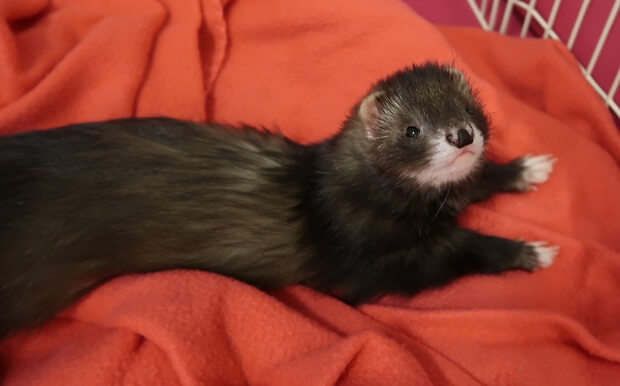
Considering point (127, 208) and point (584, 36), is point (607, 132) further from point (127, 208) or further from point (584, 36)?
point (127, 208)

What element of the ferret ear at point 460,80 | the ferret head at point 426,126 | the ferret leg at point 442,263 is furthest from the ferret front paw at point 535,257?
Result: the ferret ear at point 460,80

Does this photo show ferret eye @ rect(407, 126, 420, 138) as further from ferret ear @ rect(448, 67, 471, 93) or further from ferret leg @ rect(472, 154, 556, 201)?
ferret leg @ rect(472, 154, 556, 201)

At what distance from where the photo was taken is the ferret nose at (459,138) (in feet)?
3.73

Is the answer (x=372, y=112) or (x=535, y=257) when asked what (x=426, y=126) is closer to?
(x=372, y=112)

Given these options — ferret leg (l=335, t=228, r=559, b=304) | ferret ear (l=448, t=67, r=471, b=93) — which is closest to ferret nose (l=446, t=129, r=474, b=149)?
ferret ear (l=448, t=67, r=471, b=93)

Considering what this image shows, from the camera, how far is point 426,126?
1189mm

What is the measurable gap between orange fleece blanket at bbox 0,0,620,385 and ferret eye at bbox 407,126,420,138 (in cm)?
42

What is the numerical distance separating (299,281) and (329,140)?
1.12 feet

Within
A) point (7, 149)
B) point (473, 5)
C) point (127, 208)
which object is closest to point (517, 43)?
point (473, 5)

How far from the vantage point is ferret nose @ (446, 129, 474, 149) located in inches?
44.8

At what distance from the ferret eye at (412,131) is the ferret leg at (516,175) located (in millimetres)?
421

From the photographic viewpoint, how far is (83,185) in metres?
1.21

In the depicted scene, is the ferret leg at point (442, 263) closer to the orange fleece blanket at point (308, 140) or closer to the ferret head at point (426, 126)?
the orange fleece blanket at point (308, 140)

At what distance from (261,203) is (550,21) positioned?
1171mm
